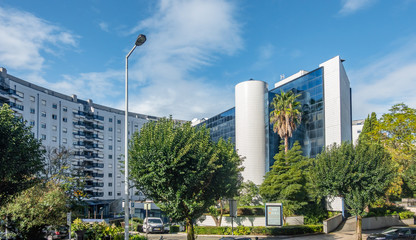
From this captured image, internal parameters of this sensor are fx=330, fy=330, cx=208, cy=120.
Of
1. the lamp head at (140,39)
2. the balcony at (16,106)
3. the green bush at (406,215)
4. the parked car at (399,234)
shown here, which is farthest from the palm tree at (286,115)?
the balcony at (16,106)

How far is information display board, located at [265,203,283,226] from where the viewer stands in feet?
79.5

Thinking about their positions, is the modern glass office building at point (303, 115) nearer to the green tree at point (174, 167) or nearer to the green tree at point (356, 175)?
the green tree at point (356, 175)

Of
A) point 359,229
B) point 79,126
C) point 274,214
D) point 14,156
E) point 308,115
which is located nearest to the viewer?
point 14,156

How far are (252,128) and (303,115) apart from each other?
749 cm

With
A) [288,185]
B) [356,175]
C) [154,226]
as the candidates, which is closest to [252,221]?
[288,185]

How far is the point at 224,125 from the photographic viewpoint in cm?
5828

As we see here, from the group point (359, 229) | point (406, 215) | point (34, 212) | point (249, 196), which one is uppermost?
point (34, 212)

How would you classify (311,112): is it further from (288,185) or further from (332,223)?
(332,223)

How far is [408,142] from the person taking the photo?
38281mm

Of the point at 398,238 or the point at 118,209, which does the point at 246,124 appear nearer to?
the point at 398,238

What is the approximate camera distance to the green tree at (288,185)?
32531mm

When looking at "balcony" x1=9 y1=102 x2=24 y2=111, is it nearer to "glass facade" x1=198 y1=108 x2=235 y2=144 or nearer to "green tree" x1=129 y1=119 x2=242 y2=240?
"glass facade" x1=198 y1=108 x2=235 y2=144

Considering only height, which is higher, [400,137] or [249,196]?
[400,137]

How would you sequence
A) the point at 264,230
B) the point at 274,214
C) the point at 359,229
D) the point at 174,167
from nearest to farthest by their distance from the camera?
the point at 174,167 < the point at 274,214 < the point at 359,229 < the point at 264,230
